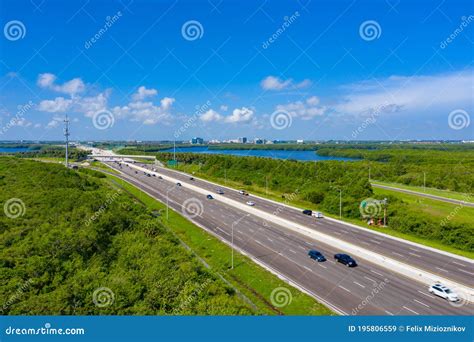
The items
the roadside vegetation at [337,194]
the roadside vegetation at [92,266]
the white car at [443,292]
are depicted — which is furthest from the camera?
the roadside vegetation at [337,194]

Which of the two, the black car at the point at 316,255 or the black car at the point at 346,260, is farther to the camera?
the black car at the point at 316,255

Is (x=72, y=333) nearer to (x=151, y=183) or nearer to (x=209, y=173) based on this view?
(x=151, y=183)

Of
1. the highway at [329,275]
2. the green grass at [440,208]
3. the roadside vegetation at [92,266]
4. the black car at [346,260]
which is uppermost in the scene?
the roadside vegetation at [92,266]

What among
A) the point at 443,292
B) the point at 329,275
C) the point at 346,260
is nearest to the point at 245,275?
the point at 329,275

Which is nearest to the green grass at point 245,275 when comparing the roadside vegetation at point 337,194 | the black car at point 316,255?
the black car at point 316,255

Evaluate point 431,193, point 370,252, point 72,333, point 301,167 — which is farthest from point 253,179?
point 72,333

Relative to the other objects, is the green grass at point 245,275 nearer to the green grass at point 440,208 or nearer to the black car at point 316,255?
the black car at point 316,255
